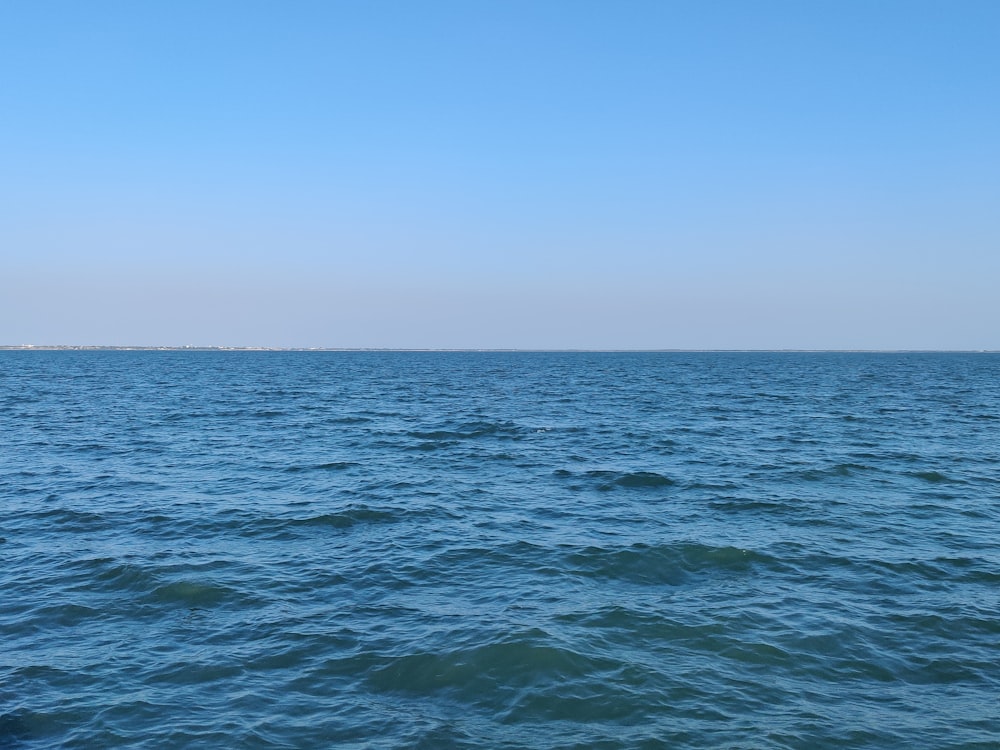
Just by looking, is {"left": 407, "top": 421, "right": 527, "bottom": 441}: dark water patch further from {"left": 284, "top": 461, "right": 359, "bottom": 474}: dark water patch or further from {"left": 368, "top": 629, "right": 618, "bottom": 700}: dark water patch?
{"left": 368, "top": 629, "right": 618, "bottom": 700}: dark water patch

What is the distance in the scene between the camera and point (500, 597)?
15266 mm

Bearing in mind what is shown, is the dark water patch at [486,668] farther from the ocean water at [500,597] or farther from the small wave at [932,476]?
the small wave at [932,476]

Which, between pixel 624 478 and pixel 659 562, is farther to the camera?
pixel 624 478

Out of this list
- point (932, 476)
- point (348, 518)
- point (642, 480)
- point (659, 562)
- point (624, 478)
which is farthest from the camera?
point (932, 476)

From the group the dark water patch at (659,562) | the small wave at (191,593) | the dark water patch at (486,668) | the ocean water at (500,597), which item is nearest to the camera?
the ocean water at (500,597)

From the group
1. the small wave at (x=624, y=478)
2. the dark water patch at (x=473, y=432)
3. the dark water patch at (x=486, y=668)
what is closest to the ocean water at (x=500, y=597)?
the dark water patch at (x=486, y=668)

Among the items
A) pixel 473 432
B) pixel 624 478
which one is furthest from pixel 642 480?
pixel 473 432

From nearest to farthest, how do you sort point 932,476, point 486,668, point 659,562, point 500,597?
point 486,668
point 500,597
point 659,562
point 932,476

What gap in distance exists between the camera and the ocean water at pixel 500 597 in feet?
34.0

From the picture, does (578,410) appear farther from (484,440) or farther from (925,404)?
(925,404)

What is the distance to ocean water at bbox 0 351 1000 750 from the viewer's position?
10367 mm

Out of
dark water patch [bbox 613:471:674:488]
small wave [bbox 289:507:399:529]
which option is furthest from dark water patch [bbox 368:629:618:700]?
dark water patch [bbox 613:471:674:488]

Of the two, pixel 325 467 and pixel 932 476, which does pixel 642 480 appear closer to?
pixel 932 476

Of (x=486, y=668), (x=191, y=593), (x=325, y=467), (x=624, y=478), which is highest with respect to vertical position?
(x=624, y=478)
